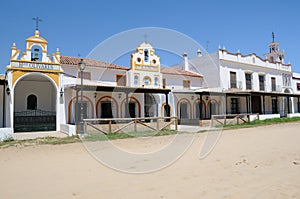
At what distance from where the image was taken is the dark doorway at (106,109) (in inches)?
661

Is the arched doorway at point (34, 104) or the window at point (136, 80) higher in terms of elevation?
the window at point (136, 80)

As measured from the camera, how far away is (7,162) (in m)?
6.37

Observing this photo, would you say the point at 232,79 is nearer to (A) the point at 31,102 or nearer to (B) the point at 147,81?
(B) the point at 147,81

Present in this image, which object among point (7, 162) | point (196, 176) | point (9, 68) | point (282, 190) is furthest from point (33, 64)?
point (282, 190)

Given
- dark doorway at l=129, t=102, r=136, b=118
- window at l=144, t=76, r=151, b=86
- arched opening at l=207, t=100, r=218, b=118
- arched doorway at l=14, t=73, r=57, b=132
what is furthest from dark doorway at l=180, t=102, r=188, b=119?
arched doorway at l=14, t=73, r=57, b=132

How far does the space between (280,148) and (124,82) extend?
12789 mm

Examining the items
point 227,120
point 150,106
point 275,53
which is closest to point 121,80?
point 150,106

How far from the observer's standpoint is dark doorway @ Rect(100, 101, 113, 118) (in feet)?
55.1

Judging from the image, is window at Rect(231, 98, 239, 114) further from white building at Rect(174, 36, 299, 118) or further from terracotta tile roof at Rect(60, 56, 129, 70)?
terracotta tile roof at Rect(60, 56, 129, 70)

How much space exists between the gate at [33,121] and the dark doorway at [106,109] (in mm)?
3246

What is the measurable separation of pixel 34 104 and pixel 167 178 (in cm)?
1379

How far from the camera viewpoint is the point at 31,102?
51.3 ft

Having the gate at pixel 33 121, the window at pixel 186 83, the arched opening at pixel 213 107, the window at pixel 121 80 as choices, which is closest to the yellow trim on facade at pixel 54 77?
the gate at pixel 33 121

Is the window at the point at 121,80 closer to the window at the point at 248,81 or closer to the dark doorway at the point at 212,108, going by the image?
the dark doorway at the point at 212,108
